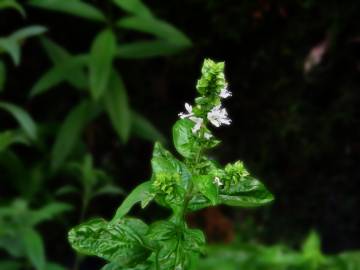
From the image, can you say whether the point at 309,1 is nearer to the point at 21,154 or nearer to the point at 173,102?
the point at 173,102

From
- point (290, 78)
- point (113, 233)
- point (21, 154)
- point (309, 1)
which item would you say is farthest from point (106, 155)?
point (113, 233)

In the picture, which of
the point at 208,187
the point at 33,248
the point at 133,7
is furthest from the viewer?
the point at 133,7

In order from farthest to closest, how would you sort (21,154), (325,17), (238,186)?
(21,154), (325,17), (238,186)

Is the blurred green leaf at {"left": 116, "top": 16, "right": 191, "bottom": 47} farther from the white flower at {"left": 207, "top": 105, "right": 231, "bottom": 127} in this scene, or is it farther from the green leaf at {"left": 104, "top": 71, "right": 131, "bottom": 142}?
the white flower at {"left": 207, "top": 105, "right": 231, "bottom": 127}

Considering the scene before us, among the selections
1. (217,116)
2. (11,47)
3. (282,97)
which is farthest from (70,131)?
(217,116)

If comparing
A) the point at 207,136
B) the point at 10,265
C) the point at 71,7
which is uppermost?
the point at 71,7

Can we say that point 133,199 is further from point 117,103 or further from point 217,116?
point 117,103
